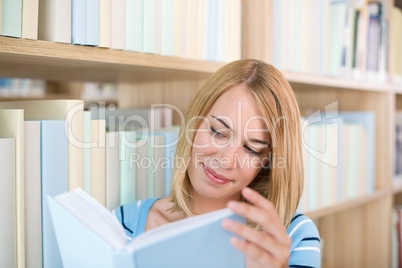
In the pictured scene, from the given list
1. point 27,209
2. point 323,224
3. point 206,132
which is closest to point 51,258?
point 27,209

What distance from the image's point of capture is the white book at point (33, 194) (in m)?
0.71

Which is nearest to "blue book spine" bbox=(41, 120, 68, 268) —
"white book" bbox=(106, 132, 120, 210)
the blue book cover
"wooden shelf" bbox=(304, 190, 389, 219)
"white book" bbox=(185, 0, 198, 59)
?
"white book" bbox=(106, 132, 120, 210)

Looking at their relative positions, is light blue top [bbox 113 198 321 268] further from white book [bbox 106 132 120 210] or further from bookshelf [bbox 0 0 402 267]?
bookshelf [bbox 0 0 402 267]

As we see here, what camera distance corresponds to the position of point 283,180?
868 mm

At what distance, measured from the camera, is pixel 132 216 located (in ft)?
2.85

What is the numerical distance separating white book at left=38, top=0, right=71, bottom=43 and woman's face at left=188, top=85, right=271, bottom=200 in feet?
1.03

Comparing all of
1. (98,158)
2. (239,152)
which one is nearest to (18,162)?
(98,158)

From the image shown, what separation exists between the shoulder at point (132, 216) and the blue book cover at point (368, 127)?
997 millimetres

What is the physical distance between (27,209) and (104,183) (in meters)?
0.17

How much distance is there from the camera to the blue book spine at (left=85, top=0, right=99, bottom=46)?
30.1 inches

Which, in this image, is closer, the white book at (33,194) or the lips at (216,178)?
the white book at (33,194)

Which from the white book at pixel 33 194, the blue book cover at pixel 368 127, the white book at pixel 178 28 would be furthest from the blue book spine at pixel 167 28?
the blue book cover at pixel 368 127

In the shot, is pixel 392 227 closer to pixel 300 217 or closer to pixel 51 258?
pixel 300 217

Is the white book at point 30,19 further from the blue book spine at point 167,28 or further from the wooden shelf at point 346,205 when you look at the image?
the wooden shelf at point 346,205
